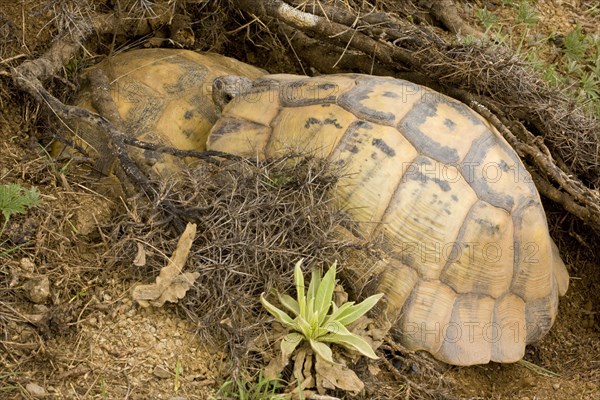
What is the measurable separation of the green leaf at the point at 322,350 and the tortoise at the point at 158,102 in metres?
1.30

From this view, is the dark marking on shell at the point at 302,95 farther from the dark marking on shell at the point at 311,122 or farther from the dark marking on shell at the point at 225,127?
the dark marking on shell at the point at 225,127

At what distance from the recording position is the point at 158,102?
4.23 metres

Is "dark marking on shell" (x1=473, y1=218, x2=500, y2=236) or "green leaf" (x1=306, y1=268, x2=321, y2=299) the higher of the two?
"dark marking on shell" (x1=473, y1=218, x2=500, y2=236)

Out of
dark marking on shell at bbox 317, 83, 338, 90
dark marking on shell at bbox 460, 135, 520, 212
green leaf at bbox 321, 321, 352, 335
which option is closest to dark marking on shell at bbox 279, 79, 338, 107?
dark marking on shell at bbox 317, 83, 338, 90

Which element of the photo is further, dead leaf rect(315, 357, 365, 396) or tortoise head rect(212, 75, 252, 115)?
tortoise head rect(212, 75, 252, 115)

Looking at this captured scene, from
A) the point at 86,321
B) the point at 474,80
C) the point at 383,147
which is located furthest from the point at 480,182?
the point at 86,321

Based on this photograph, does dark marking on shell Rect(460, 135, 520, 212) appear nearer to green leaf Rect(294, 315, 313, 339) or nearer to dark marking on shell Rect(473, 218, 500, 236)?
dark marking on shell Rect(473, 218, 500, 236)

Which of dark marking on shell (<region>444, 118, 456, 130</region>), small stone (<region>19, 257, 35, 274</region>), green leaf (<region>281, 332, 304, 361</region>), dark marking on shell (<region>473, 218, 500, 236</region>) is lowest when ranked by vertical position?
small stone (<region>19, 257, 35, 274</region>)

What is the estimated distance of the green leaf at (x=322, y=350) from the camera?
3.13 m

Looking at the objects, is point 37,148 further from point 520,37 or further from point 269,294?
point 520,37

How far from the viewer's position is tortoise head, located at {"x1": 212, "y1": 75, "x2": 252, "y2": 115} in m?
4.17

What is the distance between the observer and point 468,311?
12.0ft

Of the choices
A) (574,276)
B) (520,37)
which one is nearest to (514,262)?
(574,276)

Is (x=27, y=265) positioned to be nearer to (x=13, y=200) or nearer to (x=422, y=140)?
(x=13, y=200)
